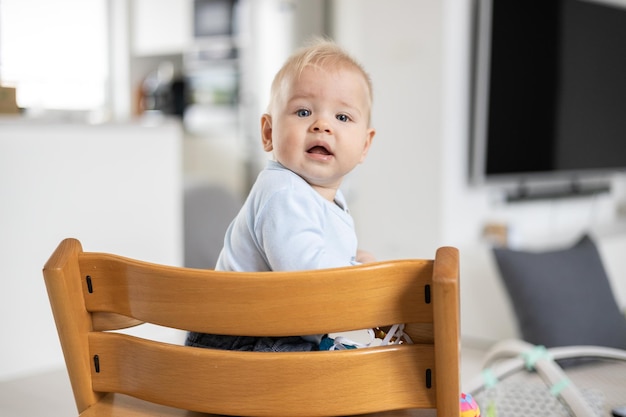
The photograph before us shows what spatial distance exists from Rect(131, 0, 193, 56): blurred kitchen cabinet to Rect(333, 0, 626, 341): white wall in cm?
254

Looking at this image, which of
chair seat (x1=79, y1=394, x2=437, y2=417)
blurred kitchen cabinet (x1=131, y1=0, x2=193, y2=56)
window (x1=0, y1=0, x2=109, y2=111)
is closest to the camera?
chair seat (x1=79, y1=394, x2=437, y2=417)

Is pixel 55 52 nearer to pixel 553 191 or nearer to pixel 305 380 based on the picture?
pixel 553 191

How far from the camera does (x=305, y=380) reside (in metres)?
0.73

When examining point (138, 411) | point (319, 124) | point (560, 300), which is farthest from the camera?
point (560, 300)

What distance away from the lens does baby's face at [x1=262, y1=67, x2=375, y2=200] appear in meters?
0.93

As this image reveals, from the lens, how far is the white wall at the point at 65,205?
4.89 ft

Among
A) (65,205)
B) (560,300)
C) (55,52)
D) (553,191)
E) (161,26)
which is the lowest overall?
(560,300)

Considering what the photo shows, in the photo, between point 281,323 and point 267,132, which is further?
point 267,132

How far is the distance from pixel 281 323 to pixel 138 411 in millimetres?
220

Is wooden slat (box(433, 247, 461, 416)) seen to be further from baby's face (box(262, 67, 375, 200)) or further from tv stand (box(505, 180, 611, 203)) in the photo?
tv stand (box(505, 180, 611, 203))

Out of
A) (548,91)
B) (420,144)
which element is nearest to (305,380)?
(420,144)

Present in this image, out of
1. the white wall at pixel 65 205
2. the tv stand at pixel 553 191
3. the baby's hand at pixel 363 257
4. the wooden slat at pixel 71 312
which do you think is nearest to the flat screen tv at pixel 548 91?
the tv stand at pixel 553 191

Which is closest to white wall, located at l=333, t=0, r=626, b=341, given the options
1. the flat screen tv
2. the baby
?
the flat screen tv

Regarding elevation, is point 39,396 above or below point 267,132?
below
